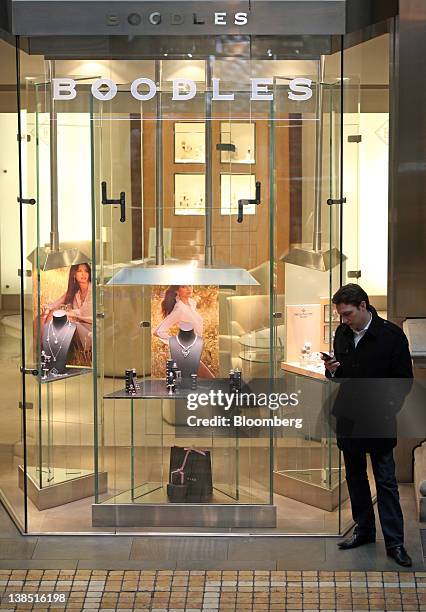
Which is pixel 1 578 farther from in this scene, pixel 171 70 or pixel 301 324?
pixel 171 70

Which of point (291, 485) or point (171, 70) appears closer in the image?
point (171, 70)

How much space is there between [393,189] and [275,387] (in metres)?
0.80

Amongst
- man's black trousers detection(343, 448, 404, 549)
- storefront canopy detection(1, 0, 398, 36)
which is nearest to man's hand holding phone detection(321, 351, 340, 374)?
man's black trousers detection(343, 448, 404, 549)

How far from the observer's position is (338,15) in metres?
4.81

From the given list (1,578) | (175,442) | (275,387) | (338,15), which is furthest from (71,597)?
(338,15)

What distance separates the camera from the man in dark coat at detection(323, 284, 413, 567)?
491cm

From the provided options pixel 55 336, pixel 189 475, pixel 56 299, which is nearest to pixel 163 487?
pixel 189 475

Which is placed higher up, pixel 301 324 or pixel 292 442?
pixel 301 324

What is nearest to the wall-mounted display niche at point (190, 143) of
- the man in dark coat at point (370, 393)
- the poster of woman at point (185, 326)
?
the poster of woman at point (185, 326)

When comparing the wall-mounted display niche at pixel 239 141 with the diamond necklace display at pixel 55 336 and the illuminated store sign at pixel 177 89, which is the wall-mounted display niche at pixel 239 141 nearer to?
the illuminated store sign at pixel 177 89

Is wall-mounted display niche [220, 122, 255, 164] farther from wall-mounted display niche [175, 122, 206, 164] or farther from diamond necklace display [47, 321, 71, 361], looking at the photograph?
diamond necklace display [47, 321, 71, 361]

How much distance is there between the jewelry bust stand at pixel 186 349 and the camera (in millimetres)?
5000

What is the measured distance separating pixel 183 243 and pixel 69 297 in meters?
0.50

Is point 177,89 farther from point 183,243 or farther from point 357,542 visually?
point 357,542
